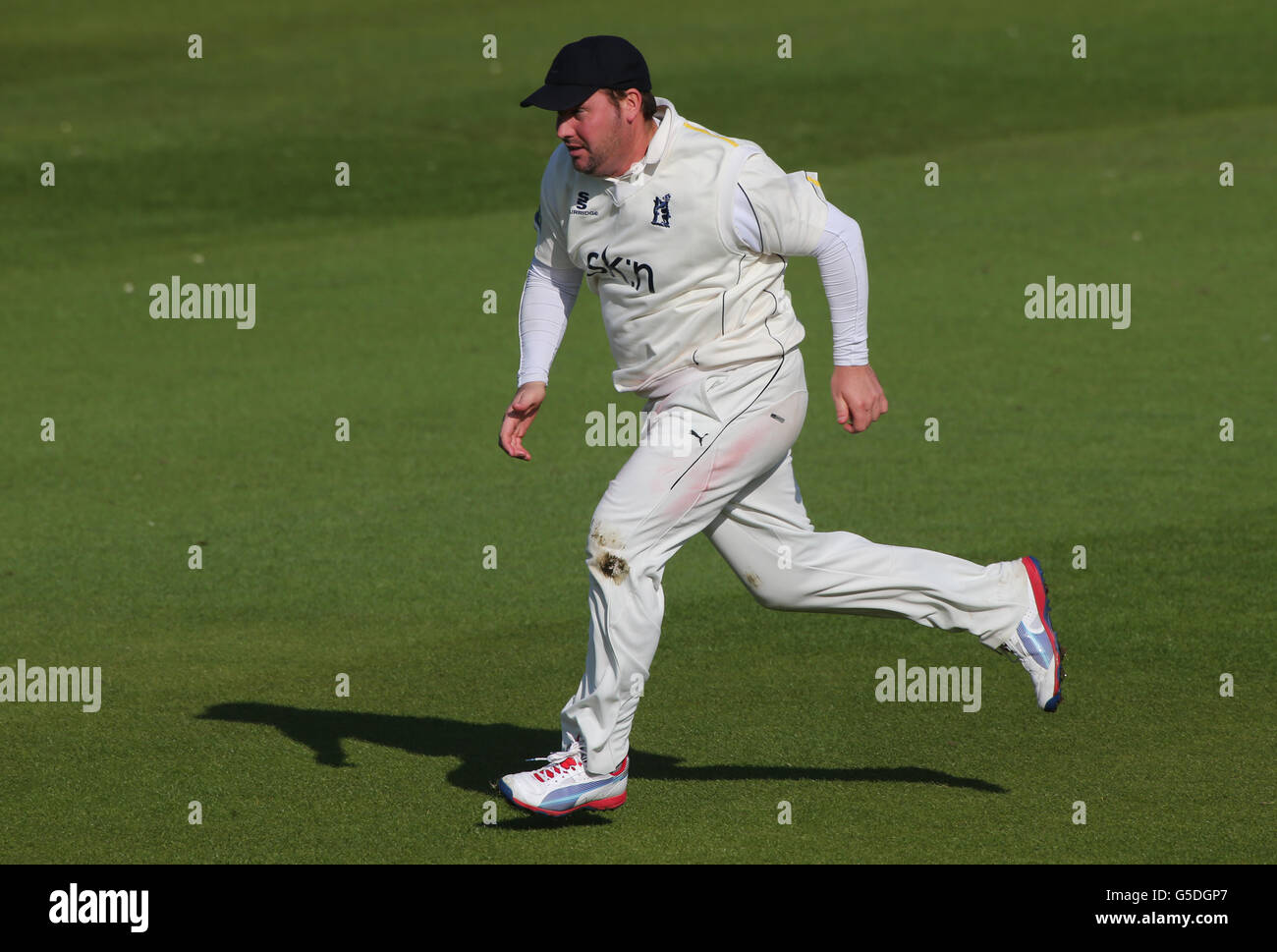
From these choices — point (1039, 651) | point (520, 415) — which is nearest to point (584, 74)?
point (520, 415)

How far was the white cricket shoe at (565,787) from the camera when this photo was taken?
5.37m

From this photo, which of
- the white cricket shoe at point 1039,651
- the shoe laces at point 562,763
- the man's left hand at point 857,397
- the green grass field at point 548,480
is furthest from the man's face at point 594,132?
the green grass field at point 548,480

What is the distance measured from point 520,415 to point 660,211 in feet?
2.60

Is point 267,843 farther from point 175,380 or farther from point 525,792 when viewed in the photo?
point 175,380

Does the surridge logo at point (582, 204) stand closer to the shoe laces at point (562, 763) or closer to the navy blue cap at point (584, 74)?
the navy blue cap at point (584, 74)

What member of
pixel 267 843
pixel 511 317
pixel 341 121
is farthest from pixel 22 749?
pixel 341 121

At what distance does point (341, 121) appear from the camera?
2169cm

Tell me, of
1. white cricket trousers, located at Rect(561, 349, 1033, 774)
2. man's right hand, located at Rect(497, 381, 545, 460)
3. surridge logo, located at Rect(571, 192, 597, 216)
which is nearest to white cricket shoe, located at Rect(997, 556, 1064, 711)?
white cricket trousers, located at Rect(561, 349, 1033, 774)

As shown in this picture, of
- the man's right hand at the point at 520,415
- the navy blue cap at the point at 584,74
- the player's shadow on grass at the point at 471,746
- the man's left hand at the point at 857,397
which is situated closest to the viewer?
the navy blue cap at the point at 584,74

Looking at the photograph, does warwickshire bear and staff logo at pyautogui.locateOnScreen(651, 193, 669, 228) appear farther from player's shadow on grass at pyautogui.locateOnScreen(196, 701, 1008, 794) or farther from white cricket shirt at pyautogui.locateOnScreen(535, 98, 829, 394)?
player's shadow on grass at pyautogui.locateOnScreen(196, 701, 1008, 794)

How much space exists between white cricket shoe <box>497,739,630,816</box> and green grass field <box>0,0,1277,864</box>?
0.35 ft

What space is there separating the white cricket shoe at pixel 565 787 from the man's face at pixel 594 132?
1.80 meters

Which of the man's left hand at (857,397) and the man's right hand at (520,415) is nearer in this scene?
the man's left hand at (857,397)

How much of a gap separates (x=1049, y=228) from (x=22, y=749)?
12.6 meters
